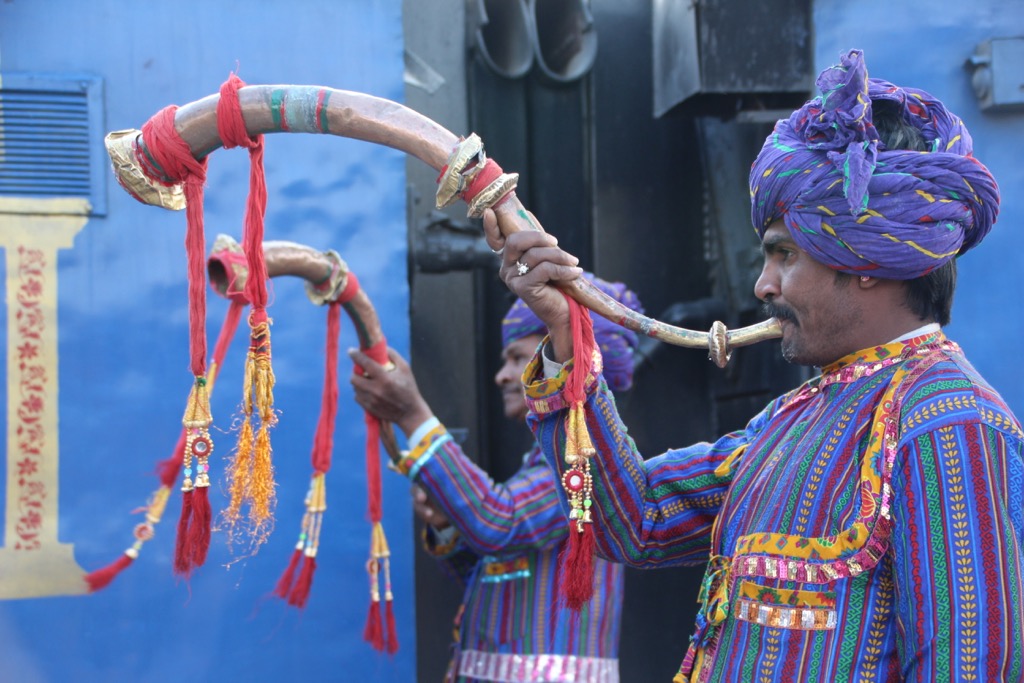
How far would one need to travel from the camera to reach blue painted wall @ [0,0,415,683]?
9.86 ft

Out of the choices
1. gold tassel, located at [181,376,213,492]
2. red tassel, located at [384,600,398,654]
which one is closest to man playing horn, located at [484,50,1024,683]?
gold tassel, located at [181,376,213,492]

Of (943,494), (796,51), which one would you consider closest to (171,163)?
(943,494)

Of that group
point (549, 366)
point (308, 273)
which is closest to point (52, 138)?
point (308, 273)

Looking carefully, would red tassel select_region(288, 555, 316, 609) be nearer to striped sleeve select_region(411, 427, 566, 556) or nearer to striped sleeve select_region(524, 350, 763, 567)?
striped sleeve select_region(411, 427, 566, 556)

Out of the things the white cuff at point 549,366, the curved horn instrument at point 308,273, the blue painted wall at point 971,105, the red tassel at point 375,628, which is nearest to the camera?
the white cuff at point 549,366

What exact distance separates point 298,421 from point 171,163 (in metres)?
1.46

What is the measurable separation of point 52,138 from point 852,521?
2403 millimetres

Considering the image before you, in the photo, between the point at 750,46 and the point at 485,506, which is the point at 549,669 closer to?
the point at 485,506

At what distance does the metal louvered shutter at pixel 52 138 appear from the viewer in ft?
9.90

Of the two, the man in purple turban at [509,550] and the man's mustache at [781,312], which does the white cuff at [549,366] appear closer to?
the man's mustache at [781,312]

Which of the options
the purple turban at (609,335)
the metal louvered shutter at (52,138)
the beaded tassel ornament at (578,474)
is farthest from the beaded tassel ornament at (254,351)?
the metal louvered shutter at (52,138)

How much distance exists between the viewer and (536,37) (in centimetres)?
382

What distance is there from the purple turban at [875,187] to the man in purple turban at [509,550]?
3.63 ft

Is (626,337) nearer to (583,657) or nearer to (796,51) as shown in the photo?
(583,657)
